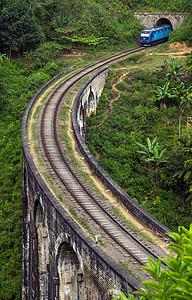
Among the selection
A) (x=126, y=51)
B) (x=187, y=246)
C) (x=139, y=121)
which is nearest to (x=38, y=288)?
(x=187, y=246)

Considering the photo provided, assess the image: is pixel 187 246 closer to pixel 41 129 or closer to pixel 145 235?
pixel 145 235

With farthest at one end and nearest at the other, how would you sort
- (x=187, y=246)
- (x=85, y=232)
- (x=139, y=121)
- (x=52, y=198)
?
1. (x=139, y=121)
2. (x=52, y=198)
3. (x=85, y=232)
4. (x=187, y=246)

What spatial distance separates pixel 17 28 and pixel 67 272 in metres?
34.8

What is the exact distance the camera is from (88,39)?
173ft

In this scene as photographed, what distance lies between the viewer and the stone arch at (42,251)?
72.3 feet

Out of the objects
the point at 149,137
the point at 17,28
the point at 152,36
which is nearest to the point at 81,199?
the point at 149,137

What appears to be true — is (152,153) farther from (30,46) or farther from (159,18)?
(159,18)

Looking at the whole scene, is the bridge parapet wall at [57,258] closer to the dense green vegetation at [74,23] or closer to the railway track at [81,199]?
the railway track at [81,199]

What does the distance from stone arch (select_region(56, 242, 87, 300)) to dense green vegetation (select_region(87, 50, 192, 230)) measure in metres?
9.68

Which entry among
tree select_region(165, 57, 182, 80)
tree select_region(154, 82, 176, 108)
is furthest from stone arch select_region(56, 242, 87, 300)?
tree select_region(165, 57, 182, 80)

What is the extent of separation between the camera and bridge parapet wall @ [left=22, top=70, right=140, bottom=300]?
1454cm

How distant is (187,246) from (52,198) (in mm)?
12744

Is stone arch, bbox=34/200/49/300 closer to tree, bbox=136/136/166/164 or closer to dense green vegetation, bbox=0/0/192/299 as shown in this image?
dense green vegetation, bbox=0/0/192/299

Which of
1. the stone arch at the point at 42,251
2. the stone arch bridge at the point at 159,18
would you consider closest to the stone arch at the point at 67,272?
the stone arch at the point at 42,251
